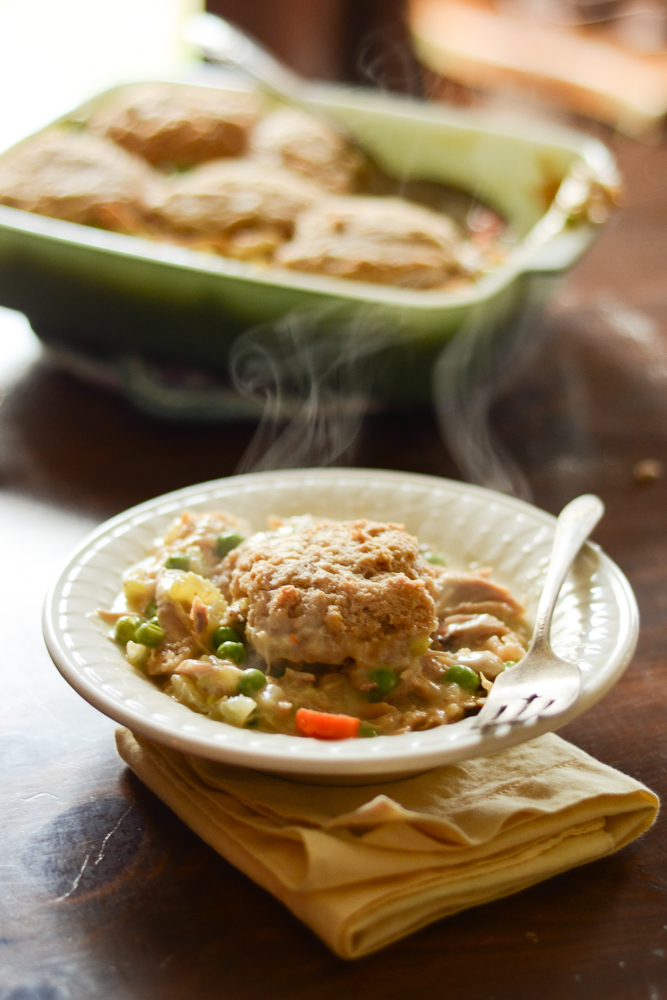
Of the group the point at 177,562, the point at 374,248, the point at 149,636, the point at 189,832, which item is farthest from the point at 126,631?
the point at 374,248

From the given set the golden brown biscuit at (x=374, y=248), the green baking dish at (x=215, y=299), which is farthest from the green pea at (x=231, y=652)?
the golden brown biscuit at (x=374, y=248)

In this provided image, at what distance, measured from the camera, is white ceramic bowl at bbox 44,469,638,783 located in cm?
100

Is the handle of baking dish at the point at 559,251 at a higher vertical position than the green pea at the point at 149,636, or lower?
higher

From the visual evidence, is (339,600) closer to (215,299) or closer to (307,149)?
(215,299)

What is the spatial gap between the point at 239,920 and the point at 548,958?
12.8 inches

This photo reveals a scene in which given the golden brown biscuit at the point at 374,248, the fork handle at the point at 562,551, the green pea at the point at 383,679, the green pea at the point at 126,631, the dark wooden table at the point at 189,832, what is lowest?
the dark wooden table at the point at 189,832

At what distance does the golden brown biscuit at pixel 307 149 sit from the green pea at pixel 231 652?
1915mm

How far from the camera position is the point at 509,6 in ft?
17.8

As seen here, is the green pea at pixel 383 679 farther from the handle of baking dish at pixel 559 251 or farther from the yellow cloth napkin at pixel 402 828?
the handle of baking dish at pixel 559 251

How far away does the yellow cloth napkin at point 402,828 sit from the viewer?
1016mm

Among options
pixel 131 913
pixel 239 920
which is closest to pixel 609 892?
pixel 239 920

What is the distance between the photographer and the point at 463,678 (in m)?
1.18

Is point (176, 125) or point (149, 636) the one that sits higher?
point (176, 125)

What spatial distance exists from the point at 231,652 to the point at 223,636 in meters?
0.04
